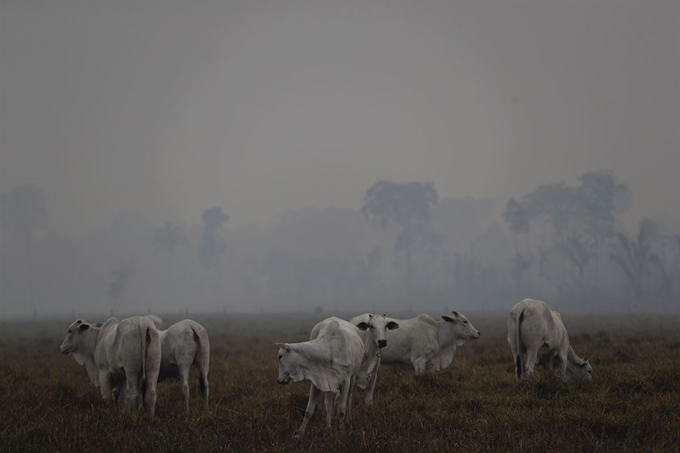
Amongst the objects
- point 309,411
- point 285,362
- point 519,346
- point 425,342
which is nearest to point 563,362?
point 519,346

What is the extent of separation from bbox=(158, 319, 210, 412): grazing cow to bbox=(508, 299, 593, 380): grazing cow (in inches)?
264

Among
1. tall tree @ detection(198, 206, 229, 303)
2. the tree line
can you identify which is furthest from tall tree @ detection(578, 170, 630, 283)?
tall tree @ detection(198, 206, 229, 303)

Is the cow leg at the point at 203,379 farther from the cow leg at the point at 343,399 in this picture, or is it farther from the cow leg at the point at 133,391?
the cow leg at the point at 343,399

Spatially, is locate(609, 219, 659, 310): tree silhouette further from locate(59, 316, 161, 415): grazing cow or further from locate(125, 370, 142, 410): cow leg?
locate(125, 370, 142, 410): cow leg

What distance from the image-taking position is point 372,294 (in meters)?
159

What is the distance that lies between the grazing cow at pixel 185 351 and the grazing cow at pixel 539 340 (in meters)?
6.71

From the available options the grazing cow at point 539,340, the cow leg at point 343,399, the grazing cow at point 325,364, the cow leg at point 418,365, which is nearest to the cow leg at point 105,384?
the grazing cow at point 325,364

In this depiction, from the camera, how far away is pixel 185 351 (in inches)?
421

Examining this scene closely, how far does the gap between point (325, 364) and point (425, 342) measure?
602 centimetres

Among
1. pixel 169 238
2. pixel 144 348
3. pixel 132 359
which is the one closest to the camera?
pixel 144 348

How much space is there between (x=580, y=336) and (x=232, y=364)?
15566 millimetres

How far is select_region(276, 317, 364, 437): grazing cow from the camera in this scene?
8164 mm

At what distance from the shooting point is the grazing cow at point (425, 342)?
1357cm

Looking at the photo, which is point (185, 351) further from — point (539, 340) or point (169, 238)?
point (169, 238)
